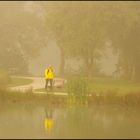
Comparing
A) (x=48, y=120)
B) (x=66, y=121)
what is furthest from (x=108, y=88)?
(x=66, y=121)

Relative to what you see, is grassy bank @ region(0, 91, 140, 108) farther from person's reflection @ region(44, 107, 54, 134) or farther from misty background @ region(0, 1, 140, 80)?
misty background @ region(0, 1, 140, 80)

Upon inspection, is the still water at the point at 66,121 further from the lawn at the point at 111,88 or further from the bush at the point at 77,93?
the lawn at the point at 111,88

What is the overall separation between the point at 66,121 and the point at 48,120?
2.64ft

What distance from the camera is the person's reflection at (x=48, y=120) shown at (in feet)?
61.7

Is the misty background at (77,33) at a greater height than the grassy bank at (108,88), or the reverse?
the misty background at (77,33)

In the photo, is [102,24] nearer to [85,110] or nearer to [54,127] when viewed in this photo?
[85,110]

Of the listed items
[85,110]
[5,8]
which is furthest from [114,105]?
[5,8]

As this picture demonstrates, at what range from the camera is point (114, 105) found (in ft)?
84.1

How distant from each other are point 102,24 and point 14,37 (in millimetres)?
14691

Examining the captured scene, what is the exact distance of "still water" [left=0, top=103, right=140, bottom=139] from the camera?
18.0 m

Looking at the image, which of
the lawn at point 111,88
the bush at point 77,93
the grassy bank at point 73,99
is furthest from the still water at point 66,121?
the lawn at point 111,88

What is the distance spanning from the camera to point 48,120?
21156mm

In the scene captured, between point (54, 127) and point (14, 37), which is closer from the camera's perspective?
point (54, 127)

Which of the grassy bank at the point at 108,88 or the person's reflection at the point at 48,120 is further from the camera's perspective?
the grassy bank at the point at 108,88
